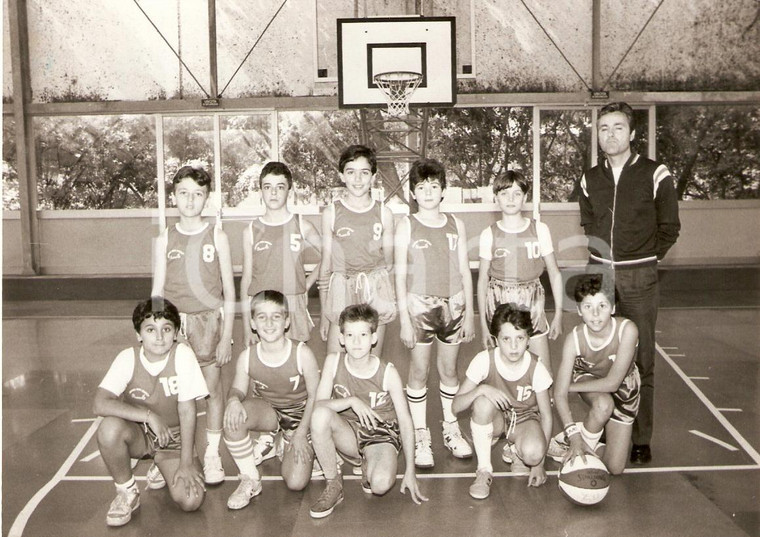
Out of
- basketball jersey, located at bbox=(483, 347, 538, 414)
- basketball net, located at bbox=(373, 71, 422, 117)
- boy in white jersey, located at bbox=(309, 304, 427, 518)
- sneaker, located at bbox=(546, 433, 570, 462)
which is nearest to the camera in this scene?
boy in white jersey, located at bbox=(309, 304, 427, 518)

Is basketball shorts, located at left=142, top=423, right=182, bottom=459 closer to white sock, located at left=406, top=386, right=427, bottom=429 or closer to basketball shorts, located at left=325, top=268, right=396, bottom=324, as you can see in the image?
basketball shorts, located at left=325, top=268, right=396, bottom=324

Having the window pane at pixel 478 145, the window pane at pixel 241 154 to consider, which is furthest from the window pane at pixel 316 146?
the window pane at pixel 478 145

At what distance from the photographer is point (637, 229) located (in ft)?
10.7

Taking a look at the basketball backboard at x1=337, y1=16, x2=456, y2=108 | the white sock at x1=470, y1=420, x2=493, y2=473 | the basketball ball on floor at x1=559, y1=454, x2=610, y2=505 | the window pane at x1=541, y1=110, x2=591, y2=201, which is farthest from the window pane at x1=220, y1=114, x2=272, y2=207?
the basketball ball on floor at x1=559, y1=454, x2=610, y2=505

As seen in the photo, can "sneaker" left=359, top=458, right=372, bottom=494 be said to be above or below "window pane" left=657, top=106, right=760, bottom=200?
below

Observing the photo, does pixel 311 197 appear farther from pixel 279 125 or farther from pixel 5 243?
pixel 5 243

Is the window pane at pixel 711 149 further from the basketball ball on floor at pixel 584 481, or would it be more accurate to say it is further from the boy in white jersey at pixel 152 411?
the boy in white jersey at pixel 152 411

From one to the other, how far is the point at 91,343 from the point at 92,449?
9.33ft

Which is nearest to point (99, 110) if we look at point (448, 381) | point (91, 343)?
point (91, 343)

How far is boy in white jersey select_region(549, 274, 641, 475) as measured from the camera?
305 centimetres

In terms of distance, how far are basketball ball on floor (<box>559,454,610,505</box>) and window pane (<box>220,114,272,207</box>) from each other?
26.5ft

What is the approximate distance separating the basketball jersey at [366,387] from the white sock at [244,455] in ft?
1.41

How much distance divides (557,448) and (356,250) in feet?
4.47

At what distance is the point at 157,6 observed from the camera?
33.0 feet
